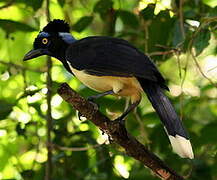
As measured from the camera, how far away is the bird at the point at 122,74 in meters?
3.96

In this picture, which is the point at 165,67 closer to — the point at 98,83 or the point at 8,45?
the point at 8,45

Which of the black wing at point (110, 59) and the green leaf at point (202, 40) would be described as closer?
the black wing at point (110, 59)

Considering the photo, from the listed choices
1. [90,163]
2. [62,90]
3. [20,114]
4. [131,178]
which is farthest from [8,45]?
[62,90]

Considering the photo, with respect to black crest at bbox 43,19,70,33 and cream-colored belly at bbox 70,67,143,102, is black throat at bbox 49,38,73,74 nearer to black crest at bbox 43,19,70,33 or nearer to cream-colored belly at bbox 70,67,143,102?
black crest at bbox 43,19,70,33

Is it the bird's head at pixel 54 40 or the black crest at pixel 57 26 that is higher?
the black crest at pixel 57 26

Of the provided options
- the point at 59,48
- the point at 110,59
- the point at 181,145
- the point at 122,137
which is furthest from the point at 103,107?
the point at 181,145

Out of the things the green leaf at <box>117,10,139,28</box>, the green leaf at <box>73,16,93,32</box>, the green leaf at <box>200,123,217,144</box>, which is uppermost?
the green leaf at <box>73,16,93,32</box>

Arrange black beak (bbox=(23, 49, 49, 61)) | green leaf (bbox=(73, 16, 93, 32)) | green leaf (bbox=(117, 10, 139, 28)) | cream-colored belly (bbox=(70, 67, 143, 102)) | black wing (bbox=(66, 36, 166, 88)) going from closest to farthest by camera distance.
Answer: black wing (bbox=(66, 36, 166, 88)) < cream-colored belly (bbox=(70, 67, 143, 102)) < black beak (bbox=(23, 49, 49, 61)) < green leaf (bbox=(73, 16, 93, 32)) < green leaf (bbox=(117, 10, 139, 28))

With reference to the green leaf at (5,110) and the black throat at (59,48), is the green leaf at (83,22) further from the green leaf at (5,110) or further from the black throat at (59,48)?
the green leaf at (5,110)

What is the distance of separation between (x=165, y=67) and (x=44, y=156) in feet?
5.71

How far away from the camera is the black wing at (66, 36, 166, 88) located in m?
4.14

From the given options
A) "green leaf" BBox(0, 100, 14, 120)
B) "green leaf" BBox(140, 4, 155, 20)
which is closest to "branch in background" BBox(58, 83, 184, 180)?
"green leaf" BBox(0, 100, 14, 120)

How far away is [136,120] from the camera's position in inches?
219

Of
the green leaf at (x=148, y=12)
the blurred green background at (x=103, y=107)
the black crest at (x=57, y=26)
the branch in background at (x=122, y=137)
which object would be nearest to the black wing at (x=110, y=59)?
the black crest at (x=57, y=26)
